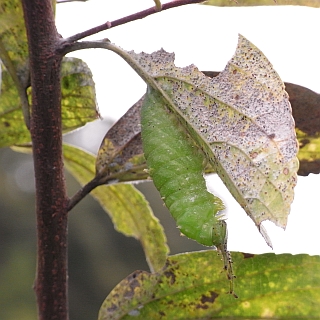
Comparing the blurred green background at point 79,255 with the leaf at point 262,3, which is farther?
the blurred green background at point 79,255

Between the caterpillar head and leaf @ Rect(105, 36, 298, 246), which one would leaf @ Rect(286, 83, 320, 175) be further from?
the caterpillar head

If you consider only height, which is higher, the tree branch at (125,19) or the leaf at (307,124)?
the tree branch at (125,19)

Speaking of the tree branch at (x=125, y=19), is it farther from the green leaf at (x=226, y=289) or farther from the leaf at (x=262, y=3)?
the green leaf at (x=226, y=289)

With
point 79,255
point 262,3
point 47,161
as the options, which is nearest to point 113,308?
point 47,161

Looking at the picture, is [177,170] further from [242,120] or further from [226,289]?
[226,289]

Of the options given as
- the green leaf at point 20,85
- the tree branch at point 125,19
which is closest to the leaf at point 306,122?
the tree branch at point 125,19

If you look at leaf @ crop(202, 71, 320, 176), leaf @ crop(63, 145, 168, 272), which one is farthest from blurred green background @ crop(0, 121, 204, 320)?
leaf @ crop(202, 71, 320, 176)
